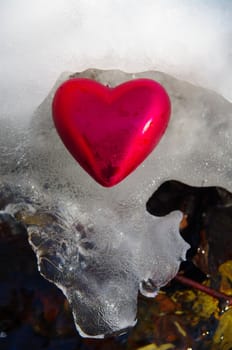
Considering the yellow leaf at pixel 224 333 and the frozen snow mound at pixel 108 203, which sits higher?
the frozen snow mound at pixel 108 203

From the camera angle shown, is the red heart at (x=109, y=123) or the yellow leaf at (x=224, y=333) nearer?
the red heart at (x=109, y=123)

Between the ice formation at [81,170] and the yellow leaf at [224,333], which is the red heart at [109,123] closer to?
the ice formation at [81,170]

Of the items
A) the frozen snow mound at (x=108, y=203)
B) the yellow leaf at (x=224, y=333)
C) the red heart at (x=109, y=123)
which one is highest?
the red heart at (x=109, y=123)

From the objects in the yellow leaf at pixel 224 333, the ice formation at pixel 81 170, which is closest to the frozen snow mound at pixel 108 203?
the ice formation at pixel 81 170

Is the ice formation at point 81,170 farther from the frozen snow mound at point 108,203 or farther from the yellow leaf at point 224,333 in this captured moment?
the yellow leaf at point 224,333

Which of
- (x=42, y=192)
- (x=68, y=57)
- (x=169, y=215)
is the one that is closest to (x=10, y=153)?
(x=42, y=192)

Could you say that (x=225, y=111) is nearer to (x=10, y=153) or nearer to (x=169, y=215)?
(x=169, y=215)
